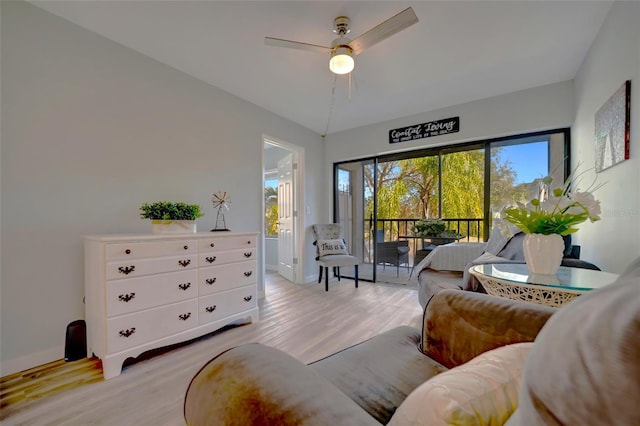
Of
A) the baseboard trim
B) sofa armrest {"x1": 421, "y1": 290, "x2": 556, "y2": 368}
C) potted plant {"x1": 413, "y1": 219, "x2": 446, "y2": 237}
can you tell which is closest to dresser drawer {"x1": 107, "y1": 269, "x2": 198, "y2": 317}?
the baseboard trim

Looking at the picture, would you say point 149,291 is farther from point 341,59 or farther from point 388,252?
point 388,252

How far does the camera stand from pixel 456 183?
418 cm

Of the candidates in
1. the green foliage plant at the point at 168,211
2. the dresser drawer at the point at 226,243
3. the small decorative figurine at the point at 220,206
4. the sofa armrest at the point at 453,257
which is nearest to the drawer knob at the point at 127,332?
the dresser drawer at the point at 226,243

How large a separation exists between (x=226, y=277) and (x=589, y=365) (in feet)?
7.91

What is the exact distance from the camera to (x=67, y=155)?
1.92 m

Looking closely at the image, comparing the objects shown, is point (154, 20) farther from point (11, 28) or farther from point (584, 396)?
point (584, 396)

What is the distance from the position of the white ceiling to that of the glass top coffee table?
180cm

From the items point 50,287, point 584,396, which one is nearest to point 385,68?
point 584,396

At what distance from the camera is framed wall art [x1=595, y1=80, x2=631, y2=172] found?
1564mm

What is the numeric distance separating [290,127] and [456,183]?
2832 millimetres

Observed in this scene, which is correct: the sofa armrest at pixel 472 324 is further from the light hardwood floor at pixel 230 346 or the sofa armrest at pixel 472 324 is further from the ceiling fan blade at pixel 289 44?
the ceiling fan blade at pixel 289 44

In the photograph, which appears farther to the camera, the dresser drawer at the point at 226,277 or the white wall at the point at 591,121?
the dresser drawer at the point at 226,277

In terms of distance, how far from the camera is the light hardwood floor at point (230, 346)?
1365mm

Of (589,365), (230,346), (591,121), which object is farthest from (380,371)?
(591,121)
